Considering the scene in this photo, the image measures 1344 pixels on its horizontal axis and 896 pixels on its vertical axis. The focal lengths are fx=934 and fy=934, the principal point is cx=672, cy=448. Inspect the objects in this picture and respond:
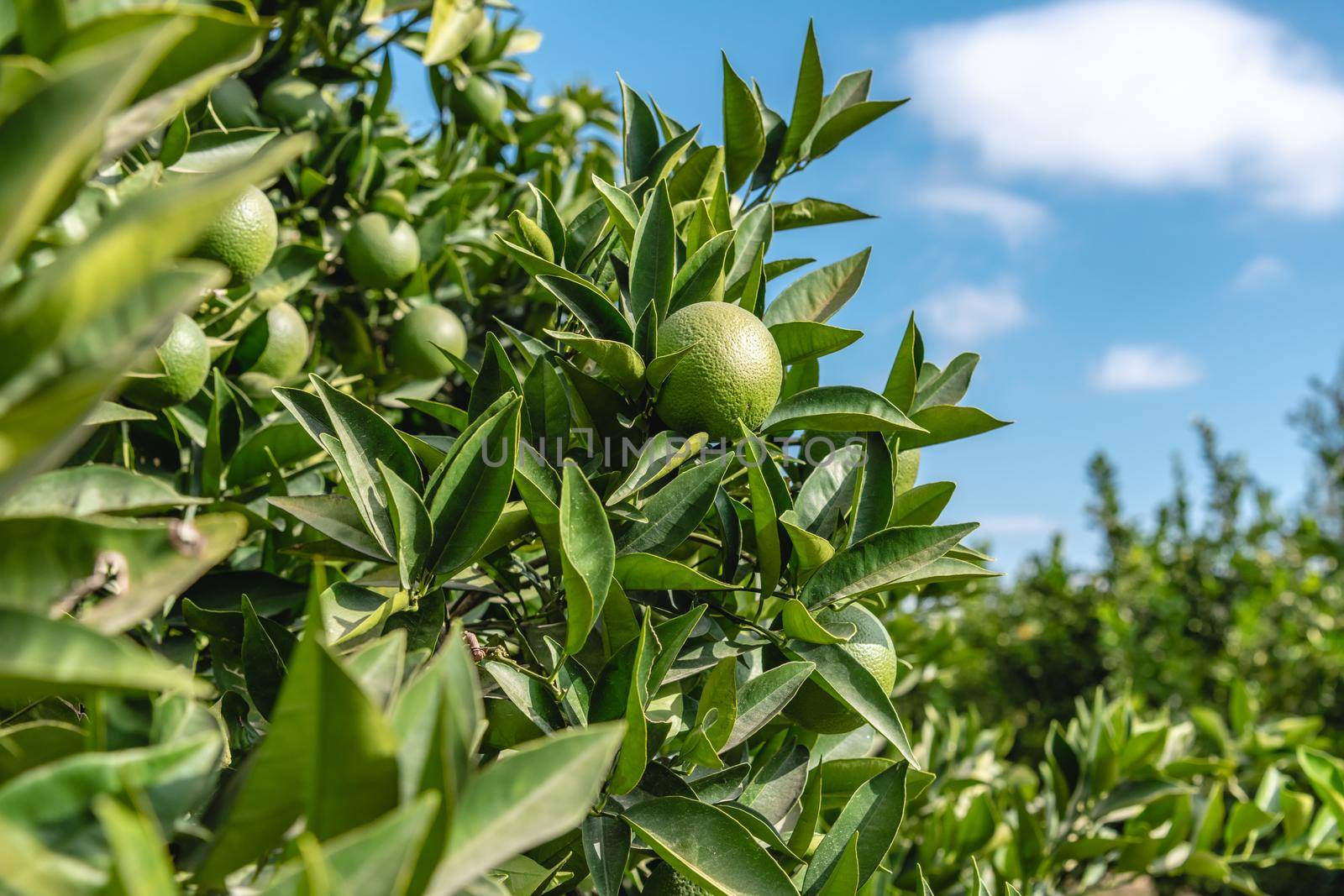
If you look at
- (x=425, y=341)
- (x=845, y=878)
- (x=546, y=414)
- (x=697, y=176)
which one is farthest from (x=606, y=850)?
(x=425, y=341)

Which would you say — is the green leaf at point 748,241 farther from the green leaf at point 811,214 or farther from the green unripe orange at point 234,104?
the green unripe orange at point 234,104

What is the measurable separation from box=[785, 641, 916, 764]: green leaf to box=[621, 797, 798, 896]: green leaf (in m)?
0.20

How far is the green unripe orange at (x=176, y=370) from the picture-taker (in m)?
1.22

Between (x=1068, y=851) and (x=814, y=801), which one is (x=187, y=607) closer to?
(x=814, y=801)

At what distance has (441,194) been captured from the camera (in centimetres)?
206

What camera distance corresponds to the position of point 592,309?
3.57 ft

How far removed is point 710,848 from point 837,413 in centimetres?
49

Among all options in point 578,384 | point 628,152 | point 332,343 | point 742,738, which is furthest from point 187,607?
point 332,343

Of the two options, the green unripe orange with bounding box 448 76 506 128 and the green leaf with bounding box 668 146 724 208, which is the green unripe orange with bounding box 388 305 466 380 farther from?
the green unripe orange with bounding box 448 76 506 128

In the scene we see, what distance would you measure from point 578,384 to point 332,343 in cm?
111

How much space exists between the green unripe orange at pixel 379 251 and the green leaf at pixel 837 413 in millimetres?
993

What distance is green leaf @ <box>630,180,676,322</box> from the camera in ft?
3.56

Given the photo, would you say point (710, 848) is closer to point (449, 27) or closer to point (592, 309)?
point (592, 309)

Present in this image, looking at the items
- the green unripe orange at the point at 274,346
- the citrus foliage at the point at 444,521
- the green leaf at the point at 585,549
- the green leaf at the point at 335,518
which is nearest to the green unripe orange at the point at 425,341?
the citrus foliage at the point at 444,521
